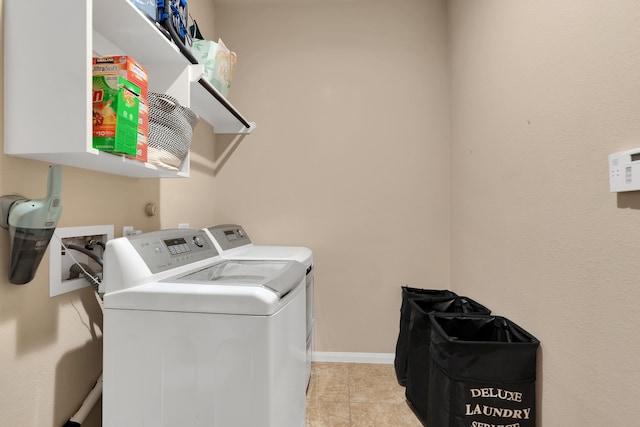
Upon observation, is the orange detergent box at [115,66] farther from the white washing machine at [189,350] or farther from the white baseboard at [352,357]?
the white baseboard at [352,357]

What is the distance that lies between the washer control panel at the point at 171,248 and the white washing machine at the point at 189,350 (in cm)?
6

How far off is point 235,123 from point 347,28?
3.58ft

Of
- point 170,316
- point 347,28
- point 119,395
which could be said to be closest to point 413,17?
point 347,28

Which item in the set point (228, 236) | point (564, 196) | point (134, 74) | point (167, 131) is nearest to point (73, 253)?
point (167, 131)

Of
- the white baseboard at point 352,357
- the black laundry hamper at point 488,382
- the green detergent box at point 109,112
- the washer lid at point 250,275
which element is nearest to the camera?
the green detergent box at point 109,112

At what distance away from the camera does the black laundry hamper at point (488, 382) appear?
1.27 metres

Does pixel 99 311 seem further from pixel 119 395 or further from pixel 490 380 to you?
pixel 490 380

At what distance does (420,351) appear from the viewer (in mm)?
1759

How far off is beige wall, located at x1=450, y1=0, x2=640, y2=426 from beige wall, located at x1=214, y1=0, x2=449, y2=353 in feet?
1.76

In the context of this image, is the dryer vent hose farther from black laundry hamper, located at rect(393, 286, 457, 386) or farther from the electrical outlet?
black laundry hamper, located at rect(393, 286, 457, 386)

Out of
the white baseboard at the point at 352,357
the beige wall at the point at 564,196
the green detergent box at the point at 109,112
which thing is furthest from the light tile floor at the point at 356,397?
the green detergent box at the point at 109,112

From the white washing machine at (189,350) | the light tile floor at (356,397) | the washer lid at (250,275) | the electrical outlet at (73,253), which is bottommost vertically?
the light tile floor at (356,397)

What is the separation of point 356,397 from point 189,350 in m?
1.35

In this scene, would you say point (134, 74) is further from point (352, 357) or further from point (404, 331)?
point (352, 357)
